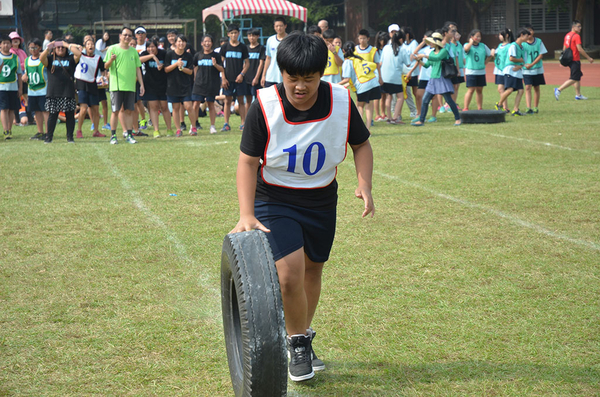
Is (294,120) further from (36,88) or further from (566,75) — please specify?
(566,75)

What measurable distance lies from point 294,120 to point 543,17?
160 ft

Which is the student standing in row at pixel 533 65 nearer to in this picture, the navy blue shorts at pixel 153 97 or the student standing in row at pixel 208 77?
the student standing in row at pixel 208 77

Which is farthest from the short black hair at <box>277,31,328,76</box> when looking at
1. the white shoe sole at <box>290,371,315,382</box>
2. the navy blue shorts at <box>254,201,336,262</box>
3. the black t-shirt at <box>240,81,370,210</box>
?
the white shoe sole at <box>290,371,315,382</box>

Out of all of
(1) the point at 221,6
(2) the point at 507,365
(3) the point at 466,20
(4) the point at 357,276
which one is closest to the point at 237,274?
(2) the point at 507,365

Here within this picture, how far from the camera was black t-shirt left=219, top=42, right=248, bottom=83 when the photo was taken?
572 inches

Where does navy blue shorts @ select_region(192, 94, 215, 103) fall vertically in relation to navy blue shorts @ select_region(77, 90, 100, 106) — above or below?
below

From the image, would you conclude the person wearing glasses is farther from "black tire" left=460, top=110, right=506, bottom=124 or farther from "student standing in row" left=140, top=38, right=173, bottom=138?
"black tire" left=460, top=110, right=506, bottom=124

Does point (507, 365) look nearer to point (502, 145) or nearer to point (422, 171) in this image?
point (422, 171)

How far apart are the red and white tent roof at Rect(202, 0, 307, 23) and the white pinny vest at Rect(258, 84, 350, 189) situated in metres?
25.4

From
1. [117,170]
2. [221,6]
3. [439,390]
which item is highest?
[221,6]

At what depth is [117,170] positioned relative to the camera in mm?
9938

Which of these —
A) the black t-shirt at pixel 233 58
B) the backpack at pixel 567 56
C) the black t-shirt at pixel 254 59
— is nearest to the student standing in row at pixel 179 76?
the black t-shirt at pixel 233 58

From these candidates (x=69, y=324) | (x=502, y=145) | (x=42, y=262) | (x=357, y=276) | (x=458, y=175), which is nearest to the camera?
(x=69, y=324)

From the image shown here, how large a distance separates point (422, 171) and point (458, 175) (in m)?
0.57
